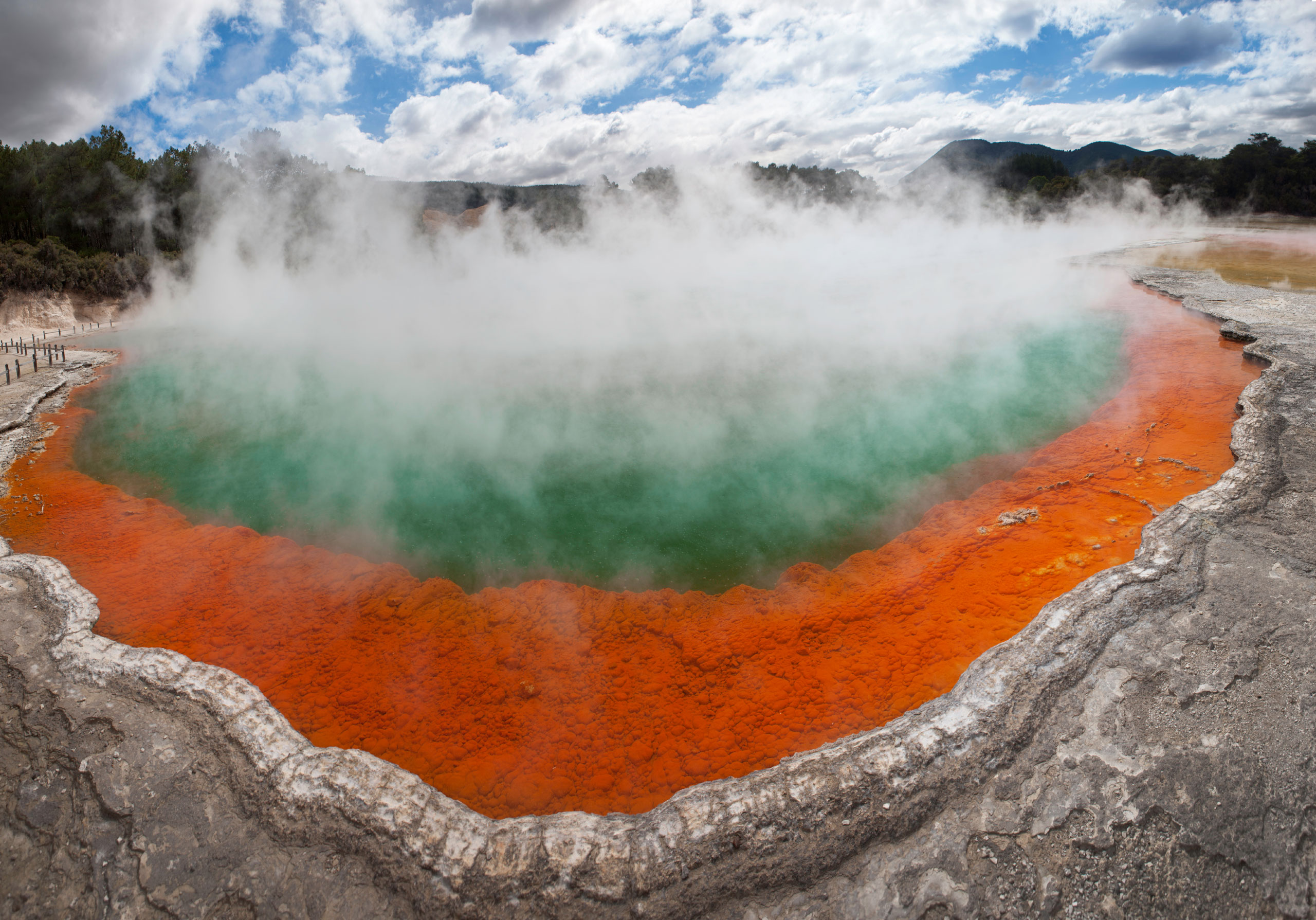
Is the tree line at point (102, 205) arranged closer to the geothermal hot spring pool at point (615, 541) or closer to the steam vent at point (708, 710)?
the geothermal hot spring pool at point (615, 541)

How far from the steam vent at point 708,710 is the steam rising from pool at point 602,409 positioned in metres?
0.21

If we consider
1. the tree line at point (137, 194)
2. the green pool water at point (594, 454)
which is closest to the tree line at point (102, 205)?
the tree line at point (137, 194)

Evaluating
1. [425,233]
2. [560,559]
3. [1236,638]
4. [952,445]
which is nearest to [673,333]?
[952,445]

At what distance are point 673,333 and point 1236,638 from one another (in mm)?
8258

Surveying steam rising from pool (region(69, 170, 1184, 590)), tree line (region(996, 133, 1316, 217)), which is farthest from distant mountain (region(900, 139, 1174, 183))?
steam rising from pool (region(69, 170, 1184, 590))

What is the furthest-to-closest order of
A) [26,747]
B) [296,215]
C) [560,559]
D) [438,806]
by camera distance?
[296,215], [560,559], [26,747], [438,806]

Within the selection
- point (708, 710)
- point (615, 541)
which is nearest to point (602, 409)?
point (615, 541)

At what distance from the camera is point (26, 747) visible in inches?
105

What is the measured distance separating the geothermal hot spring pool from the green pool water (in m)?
0.03

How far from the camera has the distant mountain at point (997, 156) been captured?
107 feet

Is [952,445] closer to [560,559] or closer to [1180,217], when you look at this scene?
[560,559]

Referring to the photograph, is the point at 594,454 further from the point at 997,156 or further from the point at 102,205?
the point at 997,156

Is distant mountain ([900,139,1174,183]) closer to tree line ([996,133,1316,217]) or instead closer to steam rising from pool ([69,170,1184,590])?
tree line ([996,133,1316,217])

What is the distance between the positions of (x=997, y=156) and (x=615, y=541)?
225 ft
